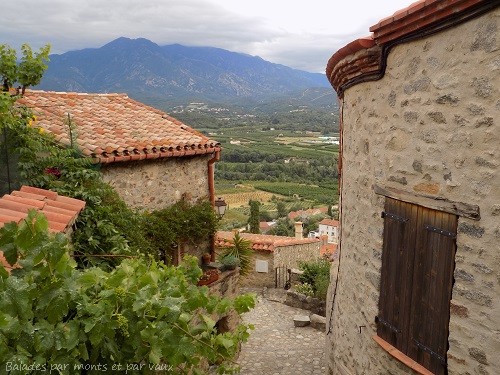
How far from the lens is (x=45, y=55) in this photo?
7.00 m

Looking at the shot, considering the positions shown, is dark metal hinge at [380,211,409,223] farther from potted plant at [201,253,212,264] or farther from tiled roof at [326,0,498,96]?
potted plant at [201,253,212,264]

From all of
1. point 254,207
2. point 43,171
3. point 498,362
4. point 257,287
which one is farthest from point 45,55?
point 254,207

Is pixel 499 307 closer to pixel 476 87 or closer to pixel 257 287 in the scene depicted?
pixel 476 87

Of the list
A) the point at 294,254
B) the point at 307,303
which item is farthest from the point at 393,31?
the point at 294,254

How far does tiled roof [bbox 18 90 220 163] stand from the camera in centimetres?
802

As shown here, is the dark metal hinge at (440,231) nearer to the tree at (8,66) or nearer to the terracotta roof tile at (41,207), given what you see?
the terracotta roof tile at (41,207)

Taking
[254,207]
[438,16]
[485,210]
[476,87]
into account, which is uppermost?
[438,16]

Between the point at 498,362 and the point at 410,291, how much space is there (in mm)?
901

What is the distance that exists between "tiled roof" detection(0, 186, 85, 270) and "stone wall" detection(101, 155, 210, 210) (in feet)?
9.56

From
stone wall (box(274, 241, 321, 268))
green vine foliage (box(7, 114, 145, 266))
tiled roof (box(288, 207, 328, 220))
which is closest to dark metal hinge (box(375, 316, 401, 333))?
green vine foliage (box(7, 114, 145, 266))

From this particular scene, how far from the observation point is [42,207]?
4.48 m

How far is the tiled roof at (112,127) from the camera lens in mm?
8018

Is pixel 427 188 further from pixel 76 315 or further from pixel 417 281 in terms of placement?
pixel 76 315

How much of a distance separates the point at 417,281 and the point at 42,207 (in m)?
3.53
